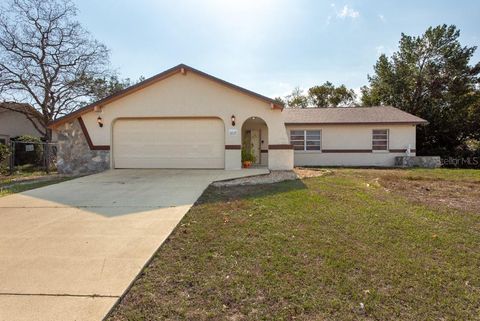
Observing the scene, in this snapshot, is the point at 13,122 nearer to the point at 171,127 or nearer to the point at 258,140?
the point at 171,127

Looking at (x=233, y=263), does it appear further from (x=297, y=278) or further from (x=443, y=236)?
(x=443, y=236)

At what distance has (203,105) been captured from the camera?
13375mm

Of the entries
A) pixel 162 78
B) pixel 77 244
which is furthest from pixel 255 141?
pixel 77 244

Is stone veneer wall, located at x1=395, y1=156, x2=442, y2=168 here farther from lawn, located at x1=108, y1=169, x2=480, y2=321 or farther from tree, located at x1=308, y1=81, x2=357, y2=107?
tree, located at x1=308, y1=81, x2=357, y2=107

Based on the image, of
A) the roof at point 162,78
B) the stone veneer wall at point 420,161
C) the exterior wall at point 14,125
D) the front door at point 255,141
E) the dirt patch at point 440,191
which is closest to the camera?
the dirt patch at point 440,191

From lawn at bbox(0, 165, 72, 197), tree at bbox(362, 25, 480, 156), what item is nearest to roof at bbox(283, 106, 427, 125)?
tree at bbox(362, 25, 480, 156)

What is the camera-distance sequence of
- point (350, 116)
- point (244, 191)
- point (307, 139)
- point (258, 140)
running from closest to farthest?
point (244, 191), point (258, 140), point (307, 139), point (350, 116)

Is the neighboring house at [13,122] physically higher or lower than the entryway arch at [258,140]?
higher

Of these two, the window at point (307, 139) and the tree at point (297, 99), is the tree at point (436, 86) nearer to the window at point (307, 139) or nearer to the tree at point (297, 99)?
the window at point (307, 139)

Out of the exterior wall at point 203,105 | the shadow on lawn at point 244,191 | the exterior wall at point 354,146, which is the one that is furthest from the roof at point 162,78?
the exterior wall at point 354,146

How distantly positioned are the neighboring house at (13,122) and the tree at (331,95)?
104 feet

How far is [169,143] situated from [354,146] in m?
11.2

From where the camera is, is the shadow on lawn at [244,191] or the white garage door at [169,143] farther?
the white garage door at [169,143]

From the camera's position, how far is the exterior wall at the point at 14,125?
24500 millimetres
